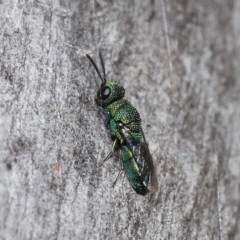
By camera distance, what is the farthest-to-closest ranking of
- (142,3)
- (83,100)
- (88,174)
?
(142,3), (83,100), (88,174)

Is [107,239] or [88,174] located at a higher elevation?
[88,174]

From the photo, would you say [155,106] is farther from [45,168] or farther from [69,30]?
[45,168]

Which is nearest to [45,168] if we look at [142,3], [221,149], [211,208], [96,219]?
[96,219]

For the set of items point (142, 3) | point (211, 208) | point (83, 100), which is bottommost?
point (211, 208)

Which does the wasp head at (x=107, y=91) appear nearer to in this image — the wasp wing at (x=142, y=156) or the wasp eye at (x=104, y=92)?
the wasp eye at (x=104, y=92)

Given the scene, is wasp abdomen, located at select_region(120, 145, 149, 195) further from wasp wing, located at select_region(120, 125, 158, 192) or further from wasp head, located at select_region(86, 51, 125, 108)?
wasp head, located at select_region(86, 51, 125, 108)

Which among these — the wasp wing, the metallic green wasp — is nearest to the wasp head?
the metallic green wasp
